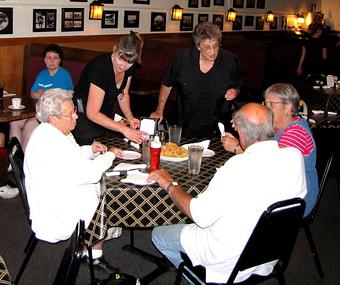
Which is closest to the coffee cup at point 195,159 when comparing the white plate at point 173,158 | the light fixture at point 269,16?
the white plate at point 173,158

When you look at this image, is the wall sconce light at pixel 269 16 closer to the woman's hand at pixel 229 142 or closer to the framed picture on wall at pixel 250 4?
the framed picture on wall at pixel 250 4

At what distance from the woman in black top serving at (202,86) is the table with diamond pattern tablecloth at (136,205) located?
1259 millimetres

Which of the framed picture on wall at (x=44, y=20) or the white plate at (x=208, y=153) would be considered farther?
the framed picture on wall at (x=44, y=20)

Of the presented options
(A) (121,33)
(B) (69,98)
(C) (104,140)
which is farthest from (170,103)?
(B) (69,98)

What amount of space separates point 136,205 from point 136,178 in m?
0.15

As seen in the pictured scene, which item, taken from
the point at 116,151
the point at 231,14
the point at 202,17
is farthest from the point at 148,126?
the point at 231,14

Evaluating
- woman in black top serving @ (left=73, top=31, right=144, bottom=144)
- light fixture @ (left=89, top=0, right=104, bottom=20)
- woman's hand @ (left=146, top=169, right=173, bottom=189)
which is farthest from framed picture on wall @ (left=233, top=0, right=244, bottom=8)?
woman's hand @ (left=146, top=169, right=173, bottom=189)

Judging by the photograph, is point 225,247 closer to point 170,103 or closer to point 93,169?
point 93,169

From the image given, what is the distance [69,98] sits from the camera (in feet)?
9.30

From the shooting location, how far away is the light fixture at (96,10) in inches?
305

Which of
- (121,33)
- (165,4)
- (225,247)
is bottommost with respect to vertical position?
(225,247)

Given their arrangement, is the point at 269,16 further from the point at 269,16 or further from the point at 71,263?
the point at 71,263

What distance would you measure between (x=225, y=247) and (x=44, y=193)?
1010 millimetres

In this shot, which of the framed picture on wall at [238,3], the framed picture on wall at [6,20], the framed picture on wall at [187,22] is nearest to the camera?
the framed picture on wall at [6,20]
